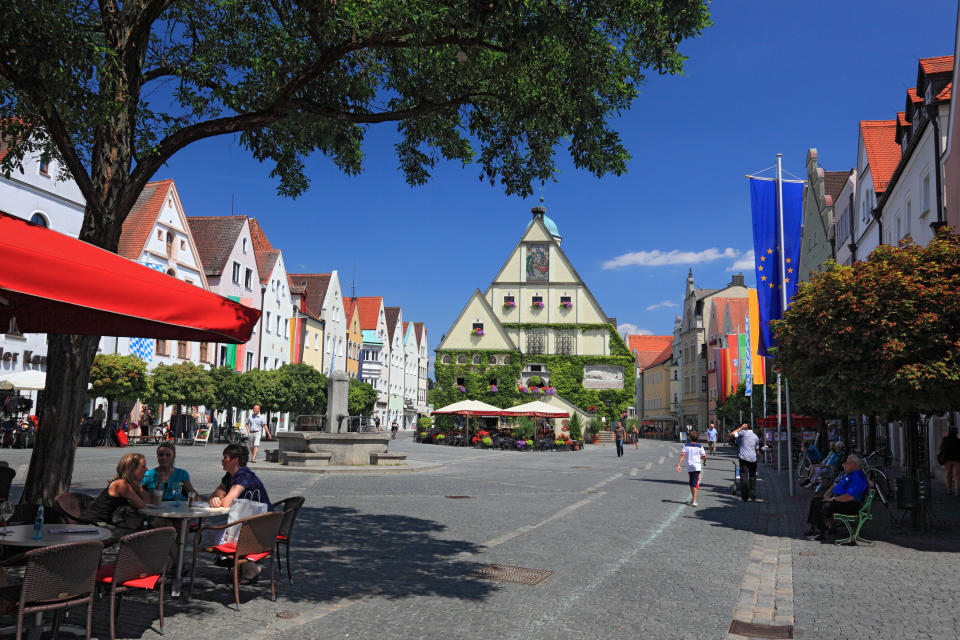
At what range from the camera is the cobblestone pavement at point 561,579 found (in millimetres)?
6324

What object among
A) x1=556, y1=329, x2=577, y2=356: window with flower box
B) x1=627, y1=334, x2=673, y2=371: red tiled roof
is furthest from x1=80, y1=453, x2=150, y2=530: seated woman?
x1=627, y1=334, x2=673, y2=371: red tiled roof

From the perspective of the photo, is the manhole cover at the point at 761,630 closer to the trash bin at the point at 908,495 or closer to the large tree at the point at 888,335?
the large tree at the point at 888,335

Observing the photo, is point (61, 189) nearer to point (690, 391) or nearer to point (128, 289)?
point (128, 289)

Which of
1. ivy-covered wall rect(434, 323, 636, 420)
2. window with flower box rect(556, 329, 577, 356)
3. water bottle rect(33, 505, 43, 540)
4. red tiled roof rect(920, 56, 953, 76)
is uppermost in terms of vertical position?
red tiled roof rect(920, 56, 953, 76)

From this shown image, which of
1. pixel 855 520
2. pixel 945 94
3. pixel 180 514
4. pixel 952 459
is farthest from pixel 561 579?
pixel 945 94

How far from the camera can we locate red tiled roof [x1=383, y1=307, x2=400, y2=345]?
91.6 meters

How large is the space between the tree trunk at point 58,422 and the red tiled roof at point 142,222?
3364cm

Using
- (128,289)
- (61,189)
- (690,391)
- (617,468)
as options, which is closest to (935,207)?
(617,468)

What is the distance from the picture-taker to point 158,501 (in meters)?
7.91

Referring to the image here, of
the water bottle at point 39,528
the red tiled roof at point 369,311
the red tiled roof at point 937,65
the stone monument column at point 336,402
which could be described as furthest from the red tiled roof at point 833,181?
the red tiled roof at point 369,311

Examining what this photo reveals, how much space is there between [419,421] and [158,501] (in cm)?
4865

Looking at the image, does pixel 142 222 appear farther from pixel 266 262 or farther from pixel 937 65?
pixel 937 65

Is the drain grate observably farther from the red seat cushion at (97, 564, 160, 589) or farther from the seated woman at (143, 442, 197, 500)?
the red seat cushion at (97, 564, 160, 589)

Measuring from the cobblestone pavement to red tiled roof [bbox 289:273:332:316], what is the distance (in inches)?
1991
